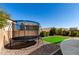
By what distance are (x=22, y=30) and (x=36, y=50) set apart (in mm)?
694

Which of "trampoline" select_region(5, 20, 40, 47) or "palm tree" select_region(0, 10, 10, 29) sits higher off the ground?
"palm tree" select_region(0, 10, 10, 29)

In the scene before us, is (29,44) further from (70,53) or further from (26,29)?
(70,53)

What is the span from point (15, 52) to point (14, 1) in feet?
4.72

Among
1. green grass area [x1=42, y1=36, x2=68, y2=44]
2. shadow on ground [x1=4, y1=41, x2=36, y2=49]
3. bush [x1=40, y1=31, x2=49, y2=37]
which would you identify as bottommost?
shadow on ground [x1=4, y1=41, x2=36, y2=49]

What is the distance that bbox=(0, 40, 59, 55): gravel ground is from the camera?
668 centimetres

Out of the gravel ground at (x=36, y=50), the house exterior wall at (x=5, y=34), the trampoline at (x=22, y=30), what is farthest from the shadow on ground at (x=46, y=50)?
the house exterior wall at (x=5, y=34)

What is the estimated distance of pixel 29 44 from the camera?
6812 mm

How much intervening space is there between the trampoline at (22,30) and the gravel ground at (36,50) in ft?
0.85

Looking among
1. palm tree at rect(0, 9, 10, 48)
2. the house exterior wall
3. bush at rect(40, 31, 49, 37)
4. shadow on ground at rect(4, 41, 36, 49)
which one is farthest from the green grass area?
palm tree at rect(0, 9, 10, 48)

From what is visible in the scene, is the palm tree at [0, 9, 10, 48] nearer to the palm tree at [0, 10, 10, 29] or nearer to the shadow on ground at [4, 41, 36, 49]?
the palm tree at [0, 10, 10, 29]

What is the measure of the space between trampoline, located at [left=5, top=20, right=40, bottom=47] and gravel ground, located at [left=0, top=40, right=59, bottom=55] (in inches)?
10.2

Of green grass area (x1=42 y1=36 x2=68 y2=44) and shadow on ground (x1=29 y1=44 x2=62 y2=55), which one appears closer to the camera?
shadow on ground (x1=29 y1=44 x2=62 y2=55)
